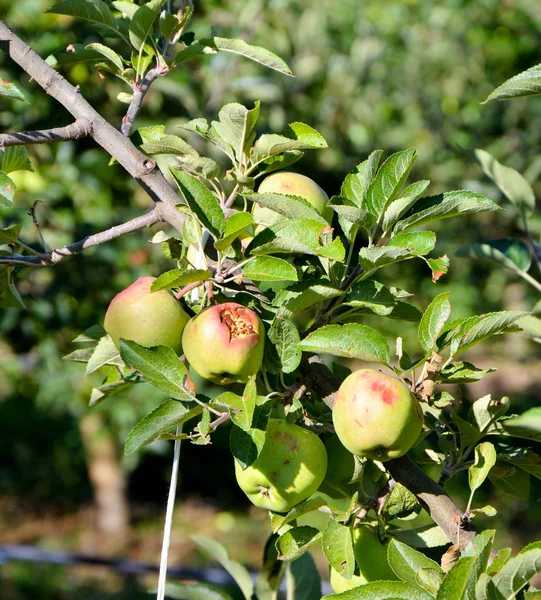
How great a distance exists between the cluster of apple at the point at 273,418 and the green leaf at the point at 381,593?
12 centimetres

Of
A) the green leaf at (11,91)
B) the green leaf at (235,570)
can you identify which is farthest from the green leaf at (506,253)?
the green leaf at (11,91)

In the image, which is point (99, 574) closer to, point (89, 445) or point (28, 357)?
point (89, 445)

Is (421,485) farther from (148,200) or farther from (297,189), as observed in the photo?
(148,200)

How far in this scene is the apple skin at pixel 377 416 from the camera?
65cm

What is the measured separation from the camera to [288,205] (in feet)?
2.33

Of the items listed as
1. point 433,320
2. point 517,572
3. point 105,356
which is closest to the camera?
point 517,572

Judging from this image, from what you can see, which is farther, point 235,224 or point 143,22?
point 143,22

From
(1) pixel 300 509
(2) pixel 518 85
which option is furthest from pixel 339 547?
(2) pixel 518 85

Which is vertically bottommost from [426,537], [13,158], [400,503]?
[426,537]

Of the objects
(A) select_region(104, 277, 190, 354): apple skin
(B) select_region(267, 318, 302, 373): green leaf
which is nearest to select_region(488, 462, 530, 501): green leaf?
(B) select_region(267, 318, 302, 373): green leaf

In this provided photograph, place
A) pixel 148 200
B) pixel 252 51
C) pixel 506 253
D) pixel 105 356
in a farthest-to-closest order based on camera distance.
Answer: pixel 148 200 → pixel 506 253 → pixel 252 51 → pixel 105 356

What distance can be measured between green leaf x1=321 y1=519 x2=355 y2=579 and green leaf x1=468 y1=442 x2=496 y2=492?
123 millimetres

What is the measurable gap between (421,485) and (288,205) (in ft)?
0.96

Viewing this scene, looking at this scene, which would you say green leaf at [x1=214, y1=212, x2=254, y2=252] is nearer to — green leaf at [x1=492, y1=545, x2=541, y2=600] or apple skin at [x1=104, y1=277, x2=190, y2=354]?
apple skin at [x1=104, y1=277, x2=190, y2=354]
